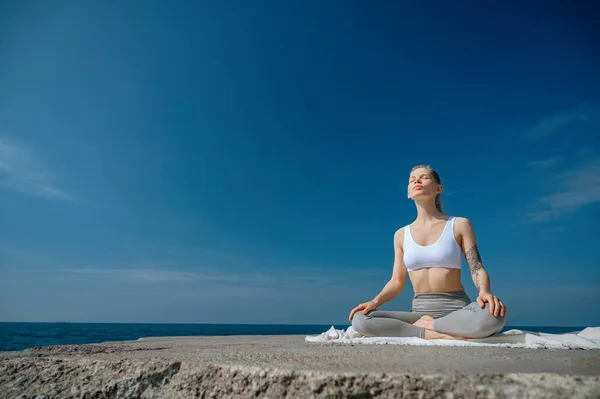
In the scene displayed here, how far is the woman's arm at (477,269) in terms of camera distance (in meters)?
3.31

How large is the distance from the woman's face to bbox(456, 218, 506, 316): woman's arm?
0.46 m

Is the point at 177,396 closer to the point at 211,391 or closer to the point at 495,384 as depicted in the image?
the point at 211,391

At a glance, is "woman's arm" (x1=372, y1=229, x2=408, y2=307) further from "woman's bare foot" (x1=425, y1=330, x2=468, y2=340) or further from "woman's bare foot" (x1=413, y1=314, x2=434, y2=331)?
"woman's bare foot" (x1=425, y1=330, x2=468, y2=340)

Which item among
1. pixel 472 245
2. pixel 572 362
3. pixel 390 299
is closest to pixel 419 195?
pixel 472 245

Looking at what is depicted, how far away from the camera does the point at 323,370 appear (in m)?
1.72

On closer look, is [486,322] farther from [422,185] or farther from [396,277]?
[422,185]

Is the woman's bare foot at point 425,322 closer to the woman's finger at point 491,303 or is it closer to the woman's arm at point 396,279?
the woman's arm at point 396,279

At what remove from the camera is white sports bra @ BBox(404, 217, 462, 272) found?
13.8 ft

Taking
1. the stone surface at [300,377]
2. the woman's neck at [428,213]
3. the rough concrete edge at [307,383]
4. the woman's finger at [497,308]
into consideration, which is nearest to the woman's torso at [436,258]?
the woman's neck at [428,213]

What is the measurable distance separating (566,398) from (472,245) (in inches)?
113

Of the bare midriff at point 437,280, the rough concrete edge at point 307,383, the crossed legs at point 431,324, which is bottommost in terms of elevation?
the rough concrete edge at point 307,383

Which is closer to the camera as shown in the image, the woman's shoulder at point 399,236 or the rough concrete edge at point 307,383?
the rough concrete edge at point 307,383

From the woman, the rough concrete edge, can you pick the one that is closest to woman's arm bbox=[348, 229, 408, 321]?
the woman

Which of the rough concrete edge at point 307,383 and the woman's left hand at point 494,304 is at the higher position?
the woman's left hand at point 494,304
